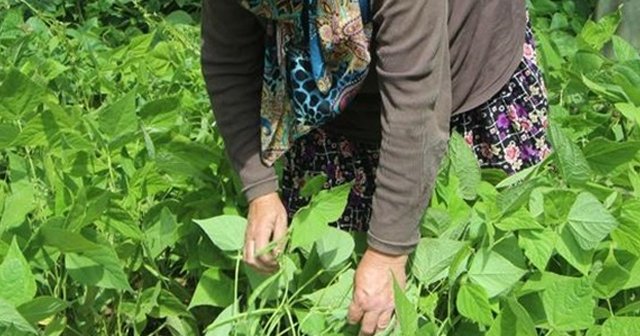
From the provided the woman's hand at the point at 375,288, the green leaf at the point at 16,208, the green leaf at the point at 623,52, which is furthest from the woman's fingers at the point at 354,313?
the green leaf at the point at 623,52

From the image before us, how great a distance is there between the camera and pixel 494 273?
132cm

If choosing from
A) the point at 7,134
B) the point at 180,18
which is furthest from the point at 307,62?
the point at 180,18

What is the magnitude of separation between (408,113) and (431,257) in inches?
8.5

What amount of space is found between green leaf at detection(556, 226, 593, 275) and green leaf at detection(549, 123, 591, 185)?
68mm

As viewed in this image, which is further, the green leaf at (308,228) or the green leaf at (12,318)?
the green leaf at (308,228)

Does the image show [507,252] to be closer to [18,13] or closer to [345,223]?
[345,223]

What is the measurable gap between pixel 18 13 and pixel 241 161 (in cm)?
135

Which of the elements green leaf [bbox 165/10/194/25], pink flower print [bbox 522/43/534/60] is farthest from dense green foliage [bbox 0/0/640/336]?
green leaf [bbox 165/10/194/25]

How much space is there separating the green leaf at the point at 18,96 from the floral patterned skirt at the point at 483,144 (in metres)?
0.38

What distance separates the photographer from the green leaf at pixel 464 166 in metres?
1.46

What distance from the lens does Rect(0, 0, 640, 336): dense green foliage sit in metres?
1.31

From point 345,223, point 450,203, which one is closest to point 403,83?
point 450,203

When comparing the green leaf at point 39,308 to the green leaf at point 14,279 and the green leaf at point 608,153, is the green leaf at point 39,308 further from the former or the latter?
the green leaf at point 608,153

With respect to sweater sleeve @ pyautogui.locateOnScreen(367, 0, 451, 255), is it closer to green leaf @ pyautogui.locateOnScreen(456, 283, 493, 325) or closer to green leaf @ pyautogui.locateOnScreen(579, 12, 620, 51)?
green leaf @ pyautogui.locateOnScreen(456, 283, 493, 325)
